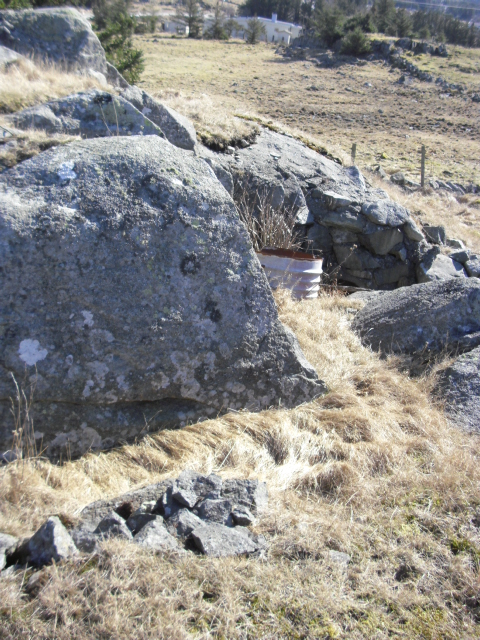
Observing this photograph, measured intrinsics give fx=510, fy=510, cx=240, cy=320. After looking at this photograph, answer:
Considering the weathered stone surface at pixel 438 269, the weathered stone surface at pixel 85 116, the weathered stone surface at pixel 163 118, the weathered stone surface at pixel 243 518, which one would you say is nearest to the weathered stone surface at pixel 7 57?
the weathered stone surface at pixel 163 118

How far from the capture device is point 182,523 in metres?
2.21

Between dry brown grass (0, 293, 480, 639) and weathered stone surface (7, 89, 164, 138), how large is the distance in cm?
311

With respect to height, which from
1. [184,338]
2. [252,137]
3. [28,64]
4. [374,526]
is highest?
[28,64]

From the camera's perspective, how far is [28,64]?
6707 millimetres

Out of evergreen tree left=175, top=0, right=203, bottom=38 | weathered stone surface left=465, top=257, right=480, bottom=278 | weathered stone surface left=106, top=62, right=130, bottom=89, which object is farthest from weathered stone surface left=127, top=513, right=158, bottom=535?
evergreen tree left=175, top=0, right=203, bottom=38

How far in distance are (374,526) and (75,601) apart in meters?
1.38

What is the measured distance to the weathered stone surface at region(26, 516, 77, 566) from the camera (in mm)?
1975

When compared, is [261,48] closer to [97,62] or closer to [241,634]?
[97,62]

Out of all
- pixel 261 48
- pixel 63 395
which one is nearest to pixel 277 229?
pixel 63 395

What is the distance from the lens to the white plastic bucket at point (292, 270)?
206 inches

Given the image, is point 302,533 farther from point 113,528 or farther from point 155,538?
point 113,528

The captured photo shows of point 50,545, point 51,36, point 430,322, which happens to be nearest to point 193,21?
point 51,36

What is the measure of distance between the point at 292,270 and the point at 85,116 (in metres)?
2.49

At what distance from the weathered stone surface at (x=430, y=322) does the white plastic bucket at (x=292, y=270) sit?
2.97 ft
